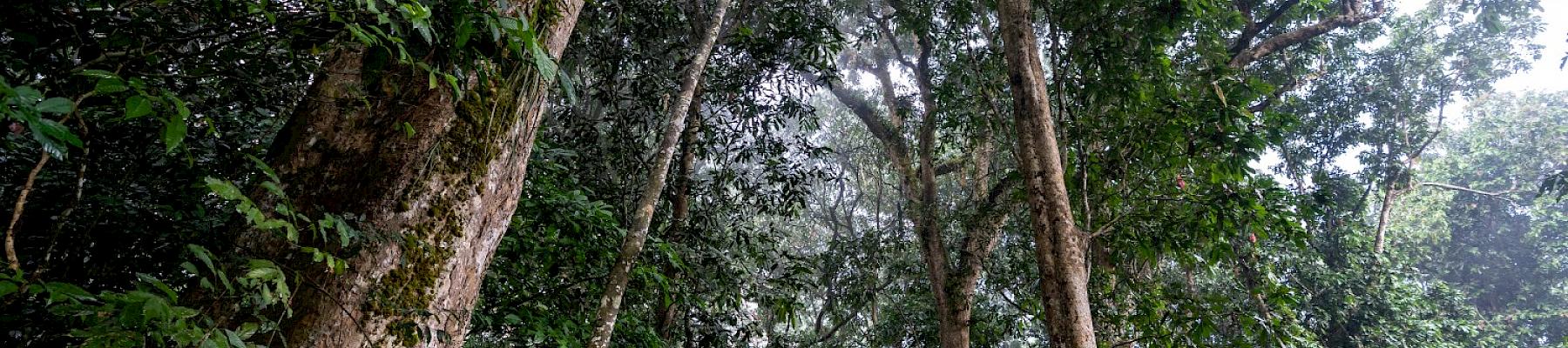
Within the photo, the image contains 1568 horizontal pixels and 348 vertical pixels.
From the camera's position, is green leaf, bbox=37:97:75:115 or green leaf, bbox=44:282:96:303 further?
green leaf, bbox=44:282:96:303

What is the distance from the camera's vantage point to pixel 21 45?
143 cm

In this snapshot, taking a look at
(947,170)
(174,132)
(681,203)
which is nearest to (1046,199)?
(681,203)

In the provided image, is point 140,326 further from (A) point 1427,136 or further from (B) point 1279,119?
(A) point 1427,136

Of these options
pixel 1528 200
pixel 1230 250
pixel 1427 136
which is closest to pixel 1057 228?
pixel 1230 250

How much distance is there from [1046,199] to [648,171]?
2279 mm

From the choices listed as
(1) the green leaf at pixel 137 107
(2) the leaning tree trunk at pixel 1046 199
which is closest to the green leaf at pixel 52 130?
(1) the green leaf at pixel 137 107

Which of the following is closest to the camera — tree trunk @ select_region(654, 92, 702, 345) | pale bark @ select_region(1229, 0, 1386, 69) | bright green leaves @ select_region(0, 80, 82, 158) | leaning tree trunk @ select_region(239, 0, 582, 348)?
bright green leaves @ select_region(0, 80, 82, 158)

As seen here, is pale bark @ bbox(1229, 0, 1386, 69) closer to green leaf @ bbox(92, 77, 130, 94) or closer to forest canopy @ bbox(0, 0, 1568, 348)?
forest canopy @ bbox(0, 0, 1568, 348)

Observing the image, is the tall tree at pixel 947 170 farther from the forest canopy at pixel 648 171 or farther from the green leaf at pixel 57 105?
the green leaf at pixel 57 105

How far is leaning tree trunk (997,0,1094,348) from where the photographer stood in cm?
353

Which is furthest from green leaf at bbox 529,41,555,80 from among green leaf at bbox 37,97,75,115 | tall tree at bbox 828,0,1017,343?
tall tree at bbox 828,0,1017,343

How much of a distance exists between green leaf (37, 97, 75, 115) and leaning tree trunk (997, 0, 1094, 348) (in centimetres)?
338

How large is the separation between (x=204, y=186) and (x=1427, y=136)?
1405 centimetres

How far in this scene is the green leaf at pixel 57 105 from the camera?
1032 mm
